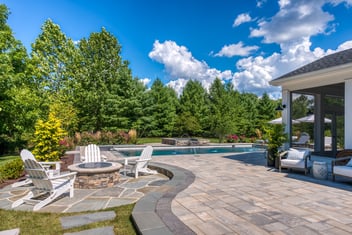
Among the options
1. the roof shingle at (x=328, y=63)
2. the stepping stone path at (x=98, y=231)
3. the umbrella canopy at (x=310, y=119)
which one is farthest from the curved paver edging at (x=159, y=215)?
the umbrella canopy at (x=310, y=119)

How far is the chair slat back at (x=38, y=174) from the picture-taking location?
409cm

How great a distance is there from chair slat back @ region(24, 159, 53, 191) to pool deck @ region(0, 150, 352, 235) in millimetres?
428

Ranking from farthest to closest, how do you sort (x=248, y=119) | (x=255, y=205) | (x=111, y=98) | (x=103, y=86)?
1. (x=248, y=119)
2. (x=103, y=86)
3. (x=111, y=98)
4. (x=255, y=205)

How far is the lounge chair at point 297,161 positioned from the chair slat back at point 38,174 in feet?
21.5

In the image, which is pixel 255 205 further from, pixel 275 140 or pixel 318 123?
pixel 318 123

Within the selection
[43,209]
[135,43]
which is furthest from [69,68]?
[43,209]

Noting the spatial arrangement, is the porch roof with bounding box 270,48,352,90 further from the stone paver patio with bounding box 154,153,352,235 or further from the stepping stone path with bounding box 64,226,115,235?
the stepping stone path with bounding box 64,226,115,235

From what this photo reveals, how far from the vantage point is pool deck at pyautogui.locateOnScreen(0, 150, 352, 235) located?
3.03m

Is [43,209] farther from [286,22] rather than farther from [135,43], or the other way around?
[135,43]

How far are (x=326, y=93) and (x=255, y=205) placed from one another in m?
8.14

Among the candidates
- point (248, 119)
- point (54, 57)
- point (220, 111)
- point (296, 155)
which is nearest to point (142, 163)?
point (296, 155)

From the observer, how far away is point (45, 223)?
3295 millimetres

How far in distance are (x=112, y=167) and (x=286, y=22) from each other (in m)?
11.4

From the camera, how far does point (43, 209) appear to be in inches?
153
